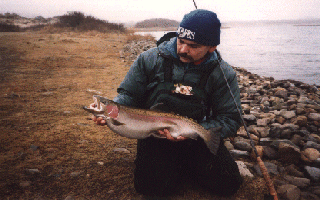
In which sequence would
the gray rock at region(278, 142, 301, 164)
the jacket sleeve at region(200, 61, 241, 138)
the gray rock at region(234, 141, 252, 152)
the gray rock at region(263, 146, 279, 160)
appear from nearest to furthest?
the jacket sleeve at region(200, 61, 241, 138)
the gray rock at region(278, 142, 301, 164)
the gray rock at region(263, 146, 279, 160)
the gray rock at region(234, 141, 252, 152)

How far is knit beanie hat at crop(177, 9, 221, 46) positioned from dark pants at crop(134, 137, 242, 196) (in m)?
1.41

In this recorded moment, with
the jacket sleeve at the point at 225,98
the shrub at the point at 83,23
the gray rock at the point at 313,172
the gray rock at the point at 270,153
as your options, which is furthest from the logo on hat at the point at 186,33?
the shrub at the point at 83,23

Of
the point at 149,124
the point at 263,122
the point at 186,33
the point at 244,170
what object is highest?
the point at 186,33

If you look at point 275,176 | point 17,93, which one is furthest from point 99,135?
point 17,93

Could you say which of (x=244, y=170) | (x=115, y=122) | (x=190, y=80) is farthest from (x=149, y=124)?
(x=244, y=170)

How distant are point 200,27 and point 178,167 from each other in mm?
1996

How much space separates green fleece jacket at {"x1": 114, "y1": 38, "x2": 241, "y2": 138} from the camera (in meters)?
2.90

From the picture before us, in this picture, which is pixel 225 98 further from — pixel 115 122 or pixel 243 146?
pixel 115 122

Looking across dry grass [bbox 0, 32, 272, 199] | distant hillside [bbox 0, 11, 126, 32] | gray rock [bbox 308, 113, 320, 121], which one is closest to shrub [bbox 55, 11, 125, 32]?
distant hillside [bbox 0, 11, 126, 32]

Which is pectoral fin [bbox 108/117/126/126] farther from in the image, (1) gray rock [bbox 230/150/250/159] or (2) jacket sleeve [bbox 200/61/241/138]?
(1) gray rock [bbox 230/150/250/159]

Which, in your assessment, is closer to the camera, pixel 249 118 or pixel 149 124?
pixel 149 124

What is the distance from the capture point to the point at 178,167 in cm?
302

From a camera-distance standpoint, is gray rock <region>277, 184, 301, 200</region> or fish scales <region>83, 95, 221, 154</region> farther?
gray rock <region>277, 184, 301, 200</region>

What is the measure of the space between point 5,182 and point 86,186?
105 centimetres
